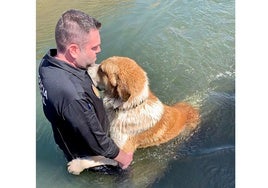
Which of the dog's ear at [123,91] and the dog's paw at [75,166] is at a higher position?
the dog's ear at [123,91]

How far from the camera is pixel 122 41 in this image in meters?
8.45

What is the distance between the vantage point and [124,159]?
5.77 metres

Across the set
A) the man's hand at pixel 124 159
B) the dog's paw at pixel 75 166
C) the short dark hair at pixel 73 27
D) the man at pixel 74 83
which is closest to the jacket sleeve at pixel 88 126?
the man at pixel 74 83

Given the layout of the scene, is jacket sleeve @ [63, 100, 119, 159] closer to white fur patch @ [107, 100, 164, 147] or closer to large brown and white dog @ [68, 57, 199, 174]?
large brown and white dog @ [68, 57, 199, 174]

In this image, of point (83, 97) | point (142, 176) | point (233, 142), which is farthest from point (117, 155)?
point (233, 142)

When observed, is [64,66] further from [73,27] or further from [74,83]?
[73,27]

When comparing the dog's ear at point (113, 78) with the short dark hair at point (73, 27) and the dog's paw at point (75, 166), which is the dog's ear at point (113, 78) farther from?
the dog's paw at point (75, 166)

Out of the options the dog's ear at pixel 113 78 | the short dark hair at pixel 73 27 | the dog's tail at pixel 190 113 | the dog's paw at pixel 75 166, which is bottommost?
the dog's paw at pixel 75 166

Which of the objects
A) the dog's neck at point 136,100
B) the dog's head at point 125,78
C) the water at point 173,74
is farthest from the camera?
the water at point 173,74

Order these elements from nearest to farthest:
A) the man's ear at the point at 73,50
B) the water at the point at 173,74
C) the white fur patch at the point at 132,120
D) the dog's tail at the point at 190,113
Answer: the man's ear at the point at 73,50
the white fur patch at the point at 132,120
the water at the point at 173,74
the dog's tail at the point at 190,113

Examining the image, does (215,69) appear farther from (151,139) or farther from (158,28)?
(151,139)

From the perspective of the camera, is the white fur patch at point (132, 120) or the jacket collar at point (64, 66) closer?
the jacket collar at point (64, 66)

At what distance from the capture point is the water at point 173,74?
602cm

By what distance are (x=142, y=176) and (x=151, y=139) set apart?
1.92 ft
